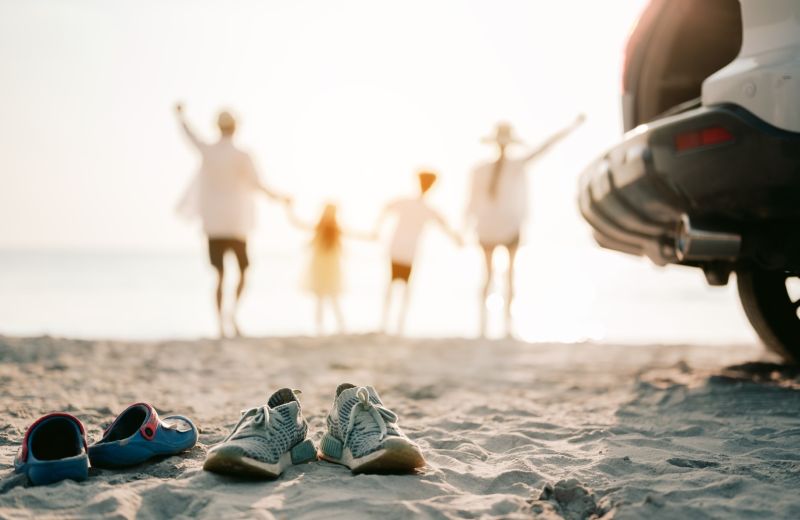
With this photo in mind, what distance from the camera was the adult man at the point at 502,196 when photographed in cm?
753

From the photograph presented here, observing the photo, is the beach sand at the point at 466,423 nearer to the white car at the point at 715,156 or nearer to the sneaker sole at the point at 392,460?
the sneaker sole at the point at 392,460

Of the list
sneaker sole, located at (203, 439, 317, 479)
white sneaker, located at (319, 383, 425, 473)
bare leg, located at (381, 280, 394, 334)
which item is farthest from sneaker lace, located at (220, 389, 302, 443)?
bare leg, located at (381, 280, 394, 334)

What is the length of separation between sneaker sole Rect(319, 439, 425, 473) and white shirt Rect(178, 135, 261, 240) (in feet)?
15.9

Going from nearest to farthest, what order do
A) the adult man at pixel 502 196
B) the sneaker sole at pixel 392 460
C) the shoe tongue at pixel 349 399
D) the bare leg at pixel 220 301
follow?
the sneaker sole at pixel 392 460 < the shoe tongue at pixel 349 399 < the bare leg at pixel 220 301 < the adult man at pixel 502 196

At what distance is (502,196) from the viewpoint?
757 centimetres

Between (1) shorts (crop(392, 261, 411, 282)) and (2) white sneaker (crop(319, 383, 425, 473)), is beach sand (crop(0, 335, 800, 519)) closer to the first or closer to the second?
(2) white sneaker (crop(319, 383, 425, 473))

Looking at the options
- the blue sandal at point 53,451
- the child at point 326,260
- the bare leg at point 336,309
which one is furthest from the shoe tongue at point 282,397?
the bare leg at point 336,309

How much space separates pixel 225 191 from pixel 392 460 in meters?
5.08

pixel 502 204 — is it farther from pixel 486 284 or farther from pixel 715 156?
pixel 715 156

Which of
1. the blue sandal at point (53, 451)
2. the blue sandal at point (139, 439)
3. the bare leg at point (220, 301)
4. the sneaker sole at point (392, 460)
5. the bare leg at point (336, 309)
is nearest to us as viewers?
the blue sandal at point (53, 451)

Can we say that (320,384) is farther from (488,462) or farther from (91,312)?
(91,312)

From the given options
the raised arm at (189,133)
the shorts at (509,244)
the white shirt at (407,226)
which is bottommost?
the shorts at (509,244)

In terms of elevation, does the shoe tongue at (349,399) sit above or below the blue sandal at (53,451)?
above

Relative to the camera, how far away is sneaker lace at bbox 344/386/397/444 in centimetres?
263
